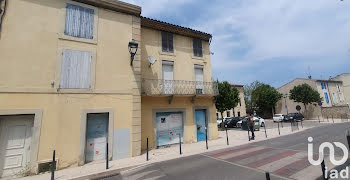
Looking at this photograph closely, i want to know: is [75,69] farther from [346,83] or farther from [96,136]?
[346,83]

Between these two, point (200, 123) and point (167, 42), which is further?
point (200, 123)

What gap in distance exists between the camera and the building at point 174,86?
9.36 metres

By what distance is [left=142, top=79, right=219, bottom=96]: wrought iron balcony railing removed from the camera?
9352 millimetres

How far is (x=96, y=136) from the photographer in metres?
7.25

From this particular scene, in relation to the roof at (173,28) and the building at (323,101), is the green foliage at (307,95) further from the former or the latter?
the roof at (173,28)

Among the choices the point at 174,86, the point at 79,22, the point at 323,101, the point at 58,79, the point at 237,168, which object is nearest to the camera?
the point at 237,168

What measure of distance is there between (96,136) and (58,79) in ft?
10.8

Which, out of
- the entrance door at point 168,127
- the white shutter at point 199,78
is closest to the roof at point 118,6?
the white shutter at point 199,78

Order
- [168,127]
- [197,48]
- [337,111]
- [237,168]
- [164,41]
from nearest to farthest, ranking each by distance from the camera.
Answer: [237,168] → [168,127] → [164,41] → [197,48] → [337,111]

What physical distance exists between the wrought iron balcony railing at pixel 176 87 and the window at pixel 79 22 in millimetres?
4055

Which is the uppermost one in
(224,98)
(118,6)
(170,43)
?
(118,6)

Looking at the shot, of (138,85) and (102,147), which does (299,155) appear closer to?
(138,85)

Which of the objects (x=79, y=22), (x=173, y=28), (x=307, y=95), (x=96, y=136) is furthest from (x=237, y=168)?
(x=307, y=95)

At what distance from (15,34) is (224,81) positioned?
17993 mm
